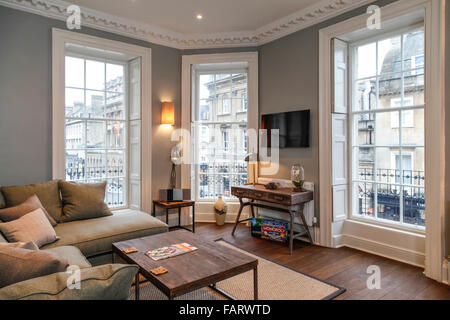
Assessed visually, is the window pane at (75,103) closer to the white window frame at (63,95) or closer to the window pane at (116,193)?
the white window frame at (63,95)

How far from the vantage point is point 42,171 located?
3.36 m

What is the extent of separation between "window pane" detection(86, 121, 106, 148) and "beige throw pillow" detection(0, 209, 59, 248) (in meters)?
1.67

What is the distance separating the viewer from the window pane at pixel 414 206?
10.0 feet

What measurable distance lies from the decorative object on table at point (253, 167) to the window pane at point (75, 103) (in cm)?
245

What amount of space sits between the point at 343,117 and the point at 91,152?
350 centimetres

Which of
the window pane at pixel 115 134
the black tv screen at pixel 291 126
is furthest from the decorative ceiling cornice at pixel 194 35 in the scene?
the window pane at pixel 115 134

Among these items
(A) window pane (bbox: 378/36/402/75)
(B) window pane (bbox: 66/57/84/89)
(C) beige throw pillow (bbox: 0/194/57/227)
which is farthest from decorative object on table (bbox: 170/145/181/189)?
(A) window pane (bbox: 378/36/402/75)

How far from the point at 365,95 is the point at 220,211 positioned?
2.62 metres

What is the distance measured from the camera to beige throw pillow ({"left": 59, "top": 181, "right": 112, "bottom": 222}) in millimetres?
3016

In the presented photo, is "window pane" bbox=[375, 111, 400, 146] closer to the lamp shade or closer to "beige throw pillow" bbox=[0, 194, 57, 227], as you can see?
the lamp shade

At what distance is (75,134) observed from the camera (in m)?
3.89

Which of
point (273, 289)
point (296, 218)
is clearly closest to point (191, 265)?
point (273, 289)

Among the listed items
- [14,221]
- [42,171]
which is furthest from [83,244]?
[42,171]
